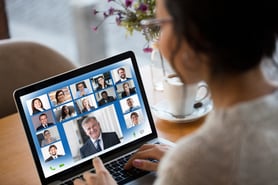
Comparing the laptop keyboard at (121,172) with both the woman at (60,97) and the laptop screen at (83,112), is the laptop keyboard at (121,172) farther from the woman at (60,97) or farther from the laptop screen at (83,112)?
the woman at (60,97)

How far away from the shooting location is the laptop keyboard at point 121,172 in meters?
1.31

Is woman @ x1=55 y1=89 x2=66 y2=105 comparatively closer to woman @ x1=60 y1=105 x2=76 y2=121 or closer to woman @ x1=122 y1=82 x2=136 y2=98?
woman @ x1=60 y1=105 x2=76 y2=121

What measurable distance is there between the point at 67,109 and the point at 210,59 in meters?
0.56

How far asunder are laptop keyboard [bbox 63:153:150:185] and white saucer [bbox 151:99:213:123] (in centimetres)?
26

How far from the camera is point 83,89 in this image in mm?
1337

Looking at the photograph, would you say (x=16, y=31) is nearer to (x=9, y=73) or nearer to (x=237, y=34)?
(x=9, y=73)

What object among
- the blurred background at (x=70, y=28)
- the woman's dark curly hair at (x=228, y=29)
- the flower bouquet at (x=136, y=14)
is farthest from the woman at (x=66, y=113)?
the blurred background at (x=70, y=28)

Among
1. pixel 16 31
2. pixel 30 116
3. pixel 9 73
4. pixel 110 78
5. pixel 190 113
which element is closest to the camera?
pixel 30 116

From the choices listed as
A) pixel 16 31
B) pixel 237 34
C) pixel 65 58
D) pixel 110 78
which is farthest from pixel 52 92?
pixel 16 31

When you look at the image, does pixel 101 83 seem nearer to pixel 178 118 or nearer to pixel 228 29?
pixel 178 118

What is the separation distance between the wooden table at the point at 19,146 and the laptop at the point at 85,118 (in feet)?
0.39

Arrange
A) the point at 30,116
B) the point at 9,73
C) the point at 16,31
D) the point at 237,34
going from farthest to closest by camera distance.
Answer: the point at 16,31 < the point at 9,73 < the point at 30,116 < the point at 237,34

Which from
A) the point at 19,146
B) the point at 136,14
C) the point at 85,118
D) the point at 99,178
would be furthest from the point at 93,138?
the point at 136,14

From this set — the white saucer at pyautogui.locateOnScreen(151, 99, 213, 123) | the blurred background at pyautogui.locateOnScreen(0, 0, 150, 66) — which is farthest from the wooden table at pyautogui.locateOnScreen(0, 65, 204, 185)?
the blurred background at pyautogui.locateOnScreen(0, 0, 150, 66)
